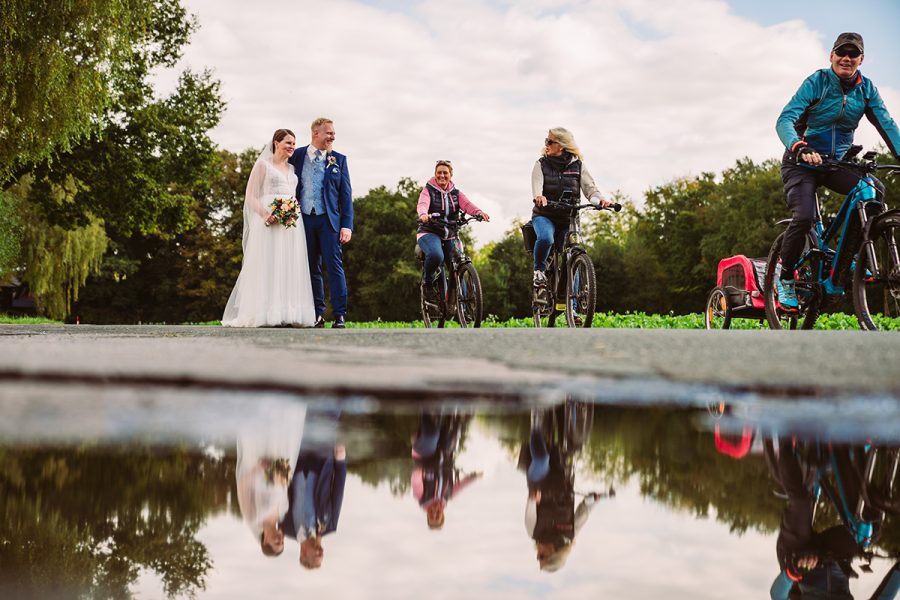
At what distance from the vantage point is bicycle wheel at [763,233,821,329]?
8.04 m

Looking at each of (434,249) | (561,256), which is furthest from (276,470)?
(434,249)

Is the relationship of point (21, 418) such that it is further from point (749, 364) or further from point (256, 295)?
point (256, 295)

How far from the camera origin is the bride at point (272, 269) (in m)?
10.4

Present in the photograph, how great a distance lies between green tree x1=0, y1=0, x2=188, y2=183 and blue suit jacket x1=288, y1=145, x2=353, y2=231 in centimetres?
969

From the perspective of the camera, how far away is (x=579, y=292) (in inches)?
391

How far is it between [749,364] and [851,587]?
5.74 feet

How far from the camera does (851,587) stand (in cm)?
105

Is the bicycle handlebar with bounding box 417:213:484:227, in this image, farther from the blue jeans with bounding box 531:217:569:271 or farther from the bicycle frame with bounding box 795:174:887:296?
the bicycle frame with bounding box 795:174:887:296

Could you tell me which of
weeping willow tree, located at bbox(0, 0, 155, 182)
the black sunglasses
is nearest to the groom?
the black sunglasses

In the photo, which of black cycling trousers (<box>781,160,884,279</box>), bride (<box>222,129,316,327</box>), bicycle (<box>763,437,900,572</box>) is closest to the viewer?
bicycle (<box>763,437,900,572</box>)

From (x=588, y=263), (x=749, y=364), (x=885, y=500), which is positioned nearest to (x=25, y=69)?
(x=588, y=263)

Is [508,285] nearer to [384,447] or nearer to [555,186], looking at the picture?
[555,186]

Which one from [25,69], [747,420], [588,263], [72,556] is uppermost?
[25,69]

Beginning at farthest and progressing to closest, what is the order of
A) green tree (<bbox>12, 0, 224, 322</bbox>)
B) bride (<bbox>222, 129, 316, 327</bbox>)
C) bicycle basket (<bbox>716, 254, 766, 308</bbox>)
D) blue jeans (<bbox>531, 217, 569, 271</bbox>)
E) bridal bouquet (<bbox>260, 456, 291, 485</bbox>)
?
green tree (<bbox>12, 0, 224, 322</bbox>)
bicycle basket (<bbox>716, 254, 766, 308</bbox>)
bride (<bbox>222, 129, 316, 327</bbox>)
blue jeans (<bbox>531, 217, 569, 271</bbox>)
bridal bouquet (<bbox>260, 456, 291, 485</bbox>)
